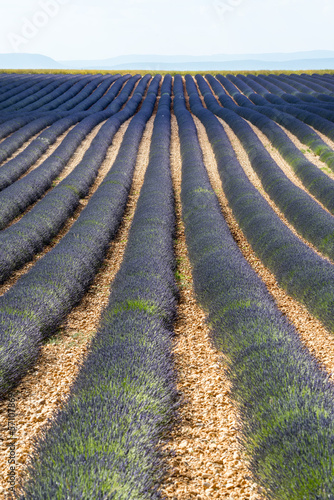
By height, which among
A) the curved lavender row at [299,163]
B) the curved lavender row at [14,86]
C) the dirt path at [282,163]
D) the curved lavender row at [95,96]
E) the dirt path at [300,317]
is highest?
the dirt path at [300,317]

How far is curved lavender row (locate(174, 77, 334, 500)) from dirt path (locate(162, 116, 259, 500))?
155mm

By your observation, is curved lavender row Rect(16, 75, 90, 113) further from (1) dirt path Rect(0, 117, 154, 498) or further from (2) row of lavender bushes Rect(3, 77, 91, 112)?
(1) dirt path Rect(0, 117, 154, 498)

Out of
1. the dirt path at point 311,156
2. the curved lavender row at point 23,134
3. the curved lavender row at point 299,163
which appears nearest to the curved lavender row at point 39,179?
the curved lavender row at point 23,134

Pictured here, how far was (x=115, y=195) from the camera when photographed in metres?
10.4

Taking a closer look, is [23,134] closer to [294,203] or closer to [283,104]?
[294,203]

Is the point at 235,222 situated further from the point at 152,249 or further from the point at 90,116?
the point at 90,116

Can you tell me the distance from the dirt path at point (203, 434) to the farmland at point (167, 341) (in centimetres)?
1

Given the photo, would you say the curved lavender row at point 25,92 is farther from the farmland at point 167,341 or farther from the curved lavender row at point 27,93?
the farmland at point 167,341

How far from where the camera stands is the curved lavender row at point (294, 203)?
7.84m

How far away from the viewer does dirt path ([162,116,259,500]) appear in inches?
106

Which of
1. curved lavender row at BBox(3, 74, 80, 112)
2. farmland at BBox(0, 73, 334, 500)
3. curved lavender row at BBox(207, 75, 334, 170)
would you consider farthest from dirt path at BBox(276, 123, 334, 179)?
curved lavender row at BBox(3, 74, 80, 112)

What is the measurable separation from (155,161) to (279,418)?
40.6ft

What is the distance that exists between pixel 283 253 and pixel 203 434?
421 centimetres

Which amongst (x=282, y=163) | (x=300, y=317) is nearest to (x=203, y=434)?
(x=300, y=317)
